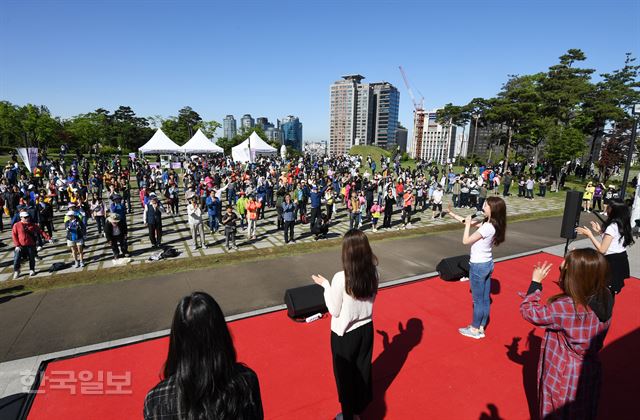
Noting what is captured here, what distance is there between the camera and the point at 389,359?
4930mm

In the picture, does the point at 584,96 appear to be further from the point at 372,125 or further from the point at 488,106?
the point at 372,125

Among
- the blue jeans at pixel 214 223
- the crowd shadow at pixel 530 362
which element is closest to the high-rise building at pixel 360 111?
the blue jeans at pixel 214 223

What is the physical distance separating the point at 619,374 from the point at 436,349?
2.43 m

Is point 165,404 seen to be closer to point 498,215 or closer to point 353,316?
point 353,316

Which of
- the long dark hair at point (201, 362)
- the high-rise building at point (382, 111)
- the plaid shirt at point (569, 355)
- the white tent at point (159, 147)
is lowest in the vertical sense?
the plaid shirt at point (569, 355)

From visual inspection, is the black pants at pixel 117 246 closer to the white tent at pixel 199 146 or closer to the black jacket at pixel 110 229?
the black jacket at pixel 110 229

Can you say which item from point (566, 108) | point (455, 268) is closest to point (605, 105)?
point (566, 108)

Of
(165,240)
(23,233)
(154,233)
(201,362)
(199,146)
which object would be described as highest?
(199,146)

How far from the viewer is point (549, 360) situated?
2961 millimetres

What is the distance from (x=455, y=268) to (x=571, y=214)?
374cm

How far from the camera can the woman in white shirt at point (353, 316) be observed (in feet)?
9.93

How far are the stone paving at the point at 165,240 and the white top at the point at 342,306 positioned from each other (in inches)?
347

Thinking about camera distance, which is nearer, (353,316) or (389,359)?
(353,316)

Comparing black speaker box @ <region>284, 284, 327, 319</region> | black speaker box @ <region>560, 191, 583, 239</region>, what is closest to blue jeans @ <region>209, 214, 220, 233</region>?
black speaker box @ <region>284, 284, 327, 319</region>
